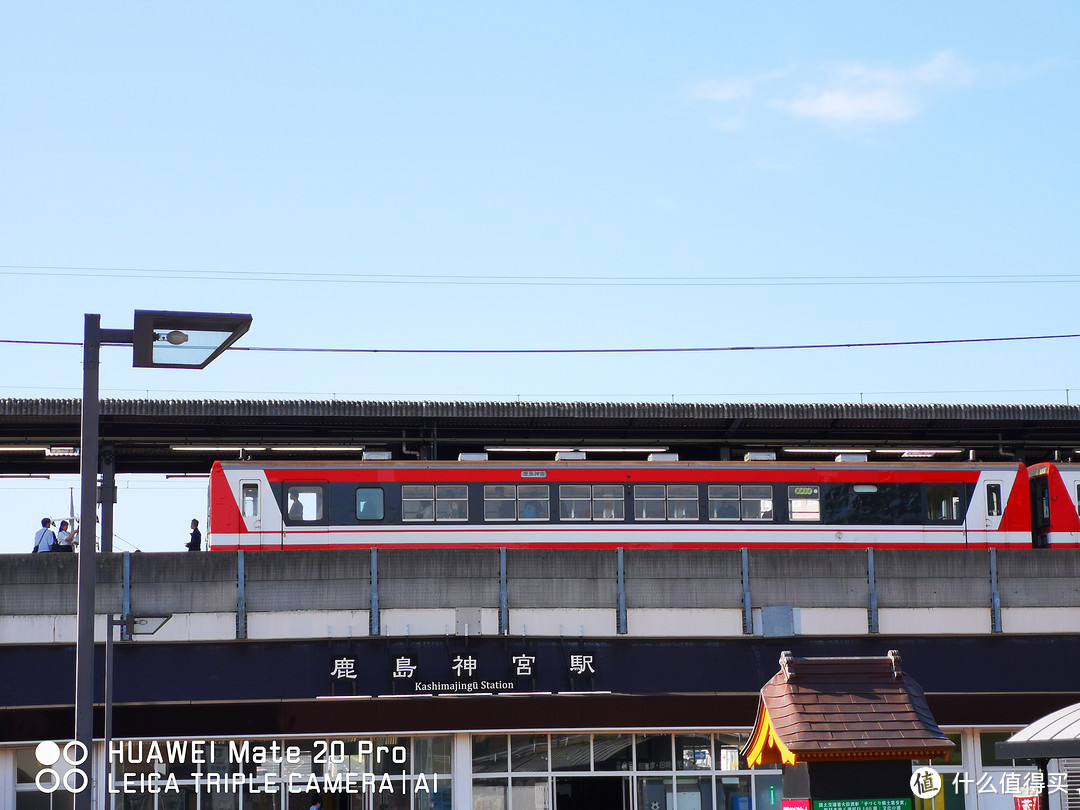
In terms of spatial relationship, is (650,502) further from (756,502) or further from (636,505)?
(756,502)

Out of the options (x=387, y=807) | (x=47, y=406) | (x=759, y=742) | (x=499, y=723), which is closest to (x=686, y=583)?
(x=499, y=723)

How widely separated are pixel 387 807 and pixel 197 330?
1486cm

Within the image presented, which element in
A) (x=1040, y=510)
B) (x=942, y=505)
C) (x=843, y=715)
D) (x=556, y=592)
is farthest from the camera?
(x=1040, y=510)

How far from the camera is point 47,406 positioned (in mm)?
31234

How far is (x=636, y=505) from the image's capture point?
30.1 metres

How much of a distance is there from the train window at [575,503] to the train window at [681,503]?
5.83ft

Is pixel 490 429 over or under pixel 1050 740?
over

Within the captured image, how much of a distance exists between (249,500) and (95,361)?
18475 millimetres

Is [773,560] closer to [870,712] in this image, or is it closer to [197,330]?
[870,712]

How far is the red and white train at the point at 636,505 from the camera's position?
29.0 metres

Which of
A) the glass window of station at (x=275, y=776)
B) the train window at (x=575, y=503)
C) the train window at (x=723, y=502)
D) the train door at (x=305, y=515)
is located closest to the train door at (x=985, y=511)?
the train window at (x=723, y=502)

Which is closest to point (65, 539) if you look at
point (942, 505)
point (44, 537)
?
point (44, 537)

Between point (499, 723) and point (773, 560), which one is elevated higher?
point (773, 560)

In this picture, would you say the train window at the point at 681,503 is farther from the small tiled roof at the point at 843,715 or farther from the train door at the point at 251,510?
the small tiled roof at the point at 843,715
